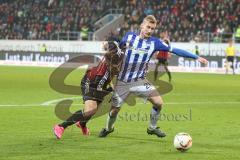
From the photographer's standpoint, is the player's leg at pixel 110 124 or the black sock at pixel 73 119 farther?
the player's leg at pixel 110 124

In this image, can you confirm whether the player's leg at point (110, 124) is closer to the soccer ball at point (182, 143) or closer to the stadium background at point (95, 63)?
the stadium background at point (95, 63)

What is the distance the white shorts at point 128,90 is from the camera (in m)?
10.6

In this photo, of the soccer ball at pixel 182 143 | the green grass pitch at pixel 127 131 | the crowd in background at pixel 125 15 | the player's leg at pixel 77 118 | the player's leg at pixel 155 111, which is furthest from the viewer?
the crowd in background at pixel 125 15

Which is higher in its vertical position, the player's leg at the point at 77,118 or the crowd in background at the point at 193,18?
the crowd in background at the point at 193,18

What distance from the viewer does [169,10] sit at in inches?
1666

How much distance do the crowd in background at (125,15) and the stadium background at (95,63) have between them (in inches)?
2.8

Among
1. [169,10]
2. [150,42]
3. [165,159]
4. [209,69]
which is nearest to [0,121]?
[150,42]

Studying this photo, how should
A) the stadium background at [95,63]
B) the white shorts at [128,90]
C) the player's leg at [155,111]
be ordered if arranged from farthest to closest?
the player's leg at [155,111] < the white shorts at [128,90] < the stadium background at [95,63]

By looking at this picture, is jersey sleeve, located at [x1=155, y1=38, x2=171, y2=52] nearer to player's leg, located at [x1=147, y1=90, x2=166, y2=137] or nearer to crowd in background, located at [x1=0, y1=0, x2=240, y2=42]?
player's leg, located at [x1=147, y1=90, x2=166, y2=137]

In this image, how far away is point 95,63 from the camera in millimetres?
12992

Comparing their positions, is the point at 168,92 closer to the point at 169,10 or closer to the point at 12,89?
the point at 12,89

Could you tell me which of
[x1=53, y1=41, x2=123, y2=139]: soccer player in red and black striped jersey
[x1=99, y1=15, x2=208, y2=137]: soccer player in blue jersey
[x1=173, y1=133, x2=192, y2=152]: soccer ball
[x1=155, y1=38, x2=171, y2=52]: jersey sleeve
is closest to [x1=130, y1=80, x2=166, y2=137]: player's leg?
[x1=99, y1=15, x2=208, y2=137]: soccer player in blue jersey

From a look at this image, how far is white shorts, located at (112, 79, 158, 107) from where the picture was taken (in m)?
10.6

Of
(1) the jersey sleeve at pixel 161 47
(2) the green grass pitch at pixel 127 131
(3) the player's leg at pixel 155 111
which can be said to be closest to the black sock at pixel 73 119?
(2) the green grass pitch at pixel 127 131
